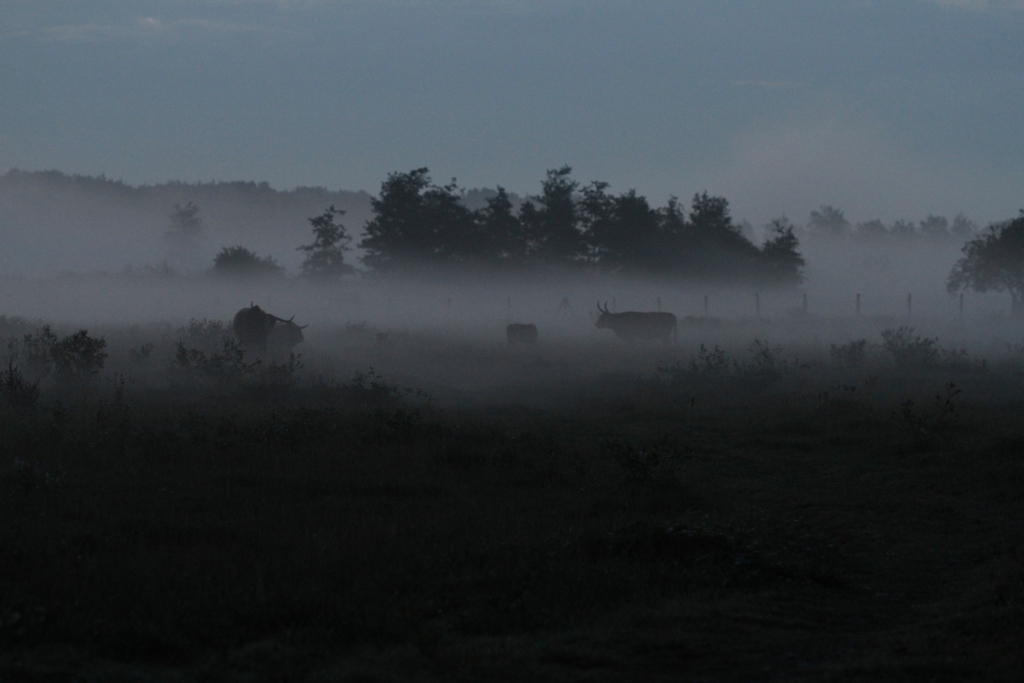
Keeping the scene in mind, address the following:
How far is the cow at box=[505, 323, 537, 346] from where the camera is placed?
106 feet

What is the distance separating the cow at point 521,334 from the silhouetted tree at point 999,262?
22305 mm

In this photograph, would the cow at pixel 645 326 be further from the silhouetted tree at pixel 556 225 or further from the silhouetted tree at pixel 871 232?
the silhouetted tree at pixel 871 232

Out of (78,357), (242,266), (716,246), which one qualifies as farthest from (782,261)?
(78,357)

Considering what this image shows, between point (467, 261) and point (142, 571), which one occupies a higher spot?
point (467, 261)

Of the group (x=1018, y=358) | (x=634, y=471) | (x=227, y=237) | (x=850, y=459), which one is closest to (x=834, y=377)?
(x=1018, y=358)

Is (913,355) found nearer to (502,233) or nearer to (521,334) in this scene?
(521,334)

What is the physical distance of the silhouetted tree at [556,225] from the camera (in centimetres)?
5088

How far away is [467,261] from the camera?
5041 cm

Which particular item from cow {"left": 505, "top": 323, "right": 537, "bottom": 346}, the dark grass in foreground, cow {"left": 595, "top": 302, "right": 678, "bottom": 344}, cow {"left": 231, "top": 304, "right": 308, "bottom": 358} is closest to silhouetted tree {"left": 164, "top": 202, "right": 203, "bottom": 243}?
cow {"left": 595, "top": 302, "right": 678, "bottom": 344}

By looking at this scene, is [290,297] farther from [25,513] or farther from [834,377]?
[25,513]

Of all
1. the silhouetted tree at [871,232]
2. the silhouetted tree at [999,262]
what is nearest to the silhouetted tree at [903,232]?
the silhouetted tree at [871,232]

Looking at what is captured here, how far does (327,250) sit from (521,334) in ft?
79.3

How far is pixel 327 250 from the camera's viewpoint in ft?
177

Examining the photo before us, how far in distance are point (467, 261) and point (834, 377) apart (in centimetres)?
3051
